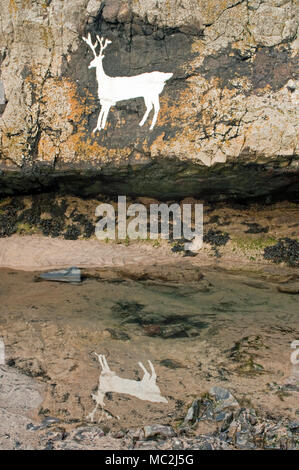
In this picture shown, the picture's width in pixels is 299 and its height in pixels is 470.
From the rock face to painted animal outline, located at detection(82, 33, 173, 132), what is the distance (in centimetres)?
5

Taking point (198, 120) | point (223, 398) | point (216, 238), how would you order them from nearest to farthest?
point (223, 398), point (198, 120), point (216, 238)

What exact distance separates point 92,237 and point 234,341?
12.4ft

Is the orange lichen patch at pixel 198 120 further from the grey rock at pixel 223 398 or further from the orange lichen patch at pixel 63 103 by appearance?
the grey rock at pixel 223 398

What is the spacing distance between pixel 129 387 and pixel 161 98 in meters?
4.64

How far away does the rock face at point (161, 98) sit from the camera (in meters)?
6.36

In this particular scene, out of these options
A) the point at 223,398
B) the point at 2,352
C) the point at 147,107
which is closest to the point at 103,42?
the point at 147,107

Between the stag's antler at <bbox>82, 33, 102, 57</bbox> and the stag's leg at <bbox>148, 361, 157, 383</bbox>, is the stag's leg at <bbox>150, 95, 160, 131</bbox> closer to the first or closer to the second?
the stag's antler at <bbox>82, 33, 102, 57</bbox>

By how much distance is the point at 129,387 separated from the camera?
11.9 feet

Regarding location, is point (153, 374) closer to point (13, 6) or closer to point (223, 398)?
point (223, 398)

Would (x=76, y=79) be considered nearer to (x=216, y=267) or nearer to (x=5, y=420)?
(x=216, y=267)

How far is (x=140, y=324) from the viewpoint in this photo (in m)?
4.80

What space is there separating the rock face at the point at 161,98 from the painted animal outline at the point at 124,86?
5 cm

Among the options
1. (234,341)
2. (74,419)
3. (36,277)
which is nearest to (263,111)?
(234,341)

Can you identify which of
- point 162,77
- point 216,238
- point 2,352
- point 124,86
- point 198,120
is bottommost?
point 2,352
